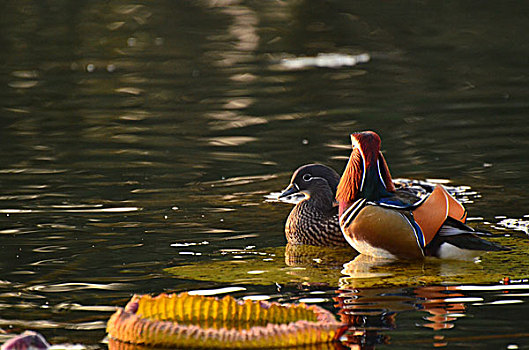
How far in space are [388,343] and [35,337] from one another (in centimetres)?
222

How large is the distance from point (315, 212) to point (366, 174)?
3.54 feet

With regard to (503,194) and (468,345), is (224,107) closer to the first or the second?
(503,194)

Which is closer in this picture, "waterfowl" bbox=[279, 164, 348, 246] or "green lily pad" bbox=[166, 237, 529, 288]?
"green lily pad" bbox=[166, 237, 529, 288]

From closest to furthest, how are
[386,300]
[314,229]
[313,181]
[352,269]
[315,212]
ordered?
[386,300] → [352,269] → [314,229] → [315,212] → [313,181]

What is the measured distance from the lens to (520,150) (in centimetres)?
1473

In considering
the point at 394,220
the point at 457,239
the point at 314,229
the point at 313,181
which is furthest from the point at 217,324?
Result: the point at 313,181

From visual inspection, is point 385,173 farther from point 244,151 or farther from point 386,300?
point 244,151

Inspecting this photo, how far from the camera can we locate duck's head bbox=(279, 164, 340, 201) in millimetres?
11227

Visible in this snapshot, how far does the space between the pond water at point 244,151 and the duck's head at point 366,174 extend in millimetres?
617

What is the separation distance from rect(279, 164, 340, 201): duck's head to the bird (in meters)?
1.17

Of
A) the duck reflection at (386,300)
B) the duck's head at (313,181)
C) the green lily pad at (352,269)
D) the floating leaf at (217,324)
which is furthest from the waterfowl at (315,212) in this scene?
the floating leaf at (217,324)

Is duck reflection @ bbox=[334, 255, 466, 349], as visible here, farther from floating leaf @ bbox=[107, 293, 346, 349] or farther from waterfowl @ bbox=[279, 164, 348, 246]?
waterfowl @ bbox=[279, 164, 348, 246]

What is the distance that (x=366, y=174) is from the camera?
9.98 meters

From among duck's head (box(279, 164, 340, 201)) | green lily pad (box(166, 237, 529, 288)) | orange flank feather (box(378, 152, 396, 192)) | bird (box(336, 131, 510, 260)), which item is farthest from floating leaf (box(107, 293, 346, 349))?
duck's head (box(279, 164, 340, 201))
